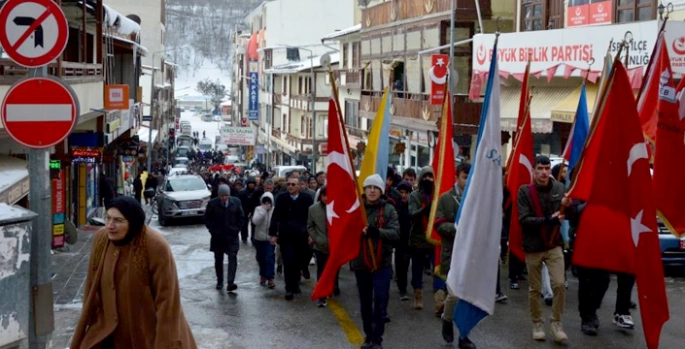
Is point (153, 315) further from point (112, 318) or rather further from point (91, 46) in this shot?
point (91, 46)

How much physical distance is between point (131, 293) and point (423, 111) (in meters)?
27.8

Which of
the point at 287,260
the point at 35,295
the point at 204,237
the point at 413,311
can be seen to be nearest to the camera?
the point at 35,295

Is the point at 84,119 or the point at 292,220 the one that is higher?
the point at 84,119

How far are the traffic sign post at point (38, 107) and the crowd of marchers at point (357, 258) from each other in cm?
175

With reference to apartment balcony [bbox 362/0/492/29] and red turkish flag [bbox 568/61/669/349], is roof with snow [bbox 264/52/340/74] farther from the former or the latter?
red turkish flag [bbox 568/61/669/349]

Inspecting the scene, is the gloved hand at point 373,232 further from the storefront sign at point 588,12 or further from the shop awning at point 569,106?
the storefront sign at point 588,12

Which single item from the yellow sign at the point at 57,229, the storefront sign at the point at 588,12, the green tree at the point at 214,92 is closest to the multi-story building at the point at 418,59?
the storefront sign at the point at 588,12

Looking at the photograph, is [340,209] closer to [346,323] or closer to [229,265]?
[346,323]

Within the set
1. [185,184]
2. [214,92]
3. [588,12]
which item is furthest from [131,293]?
[214,92]

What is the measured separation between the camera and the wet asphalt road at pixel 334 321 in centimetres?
1070

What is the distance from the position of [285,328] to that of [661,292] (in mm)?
4601

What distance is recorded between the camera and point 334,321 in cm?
1202

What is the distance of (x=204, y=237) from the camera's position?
23.5 metres

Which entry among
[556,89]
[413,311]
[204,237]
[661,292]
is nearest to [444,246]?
[413,311]
